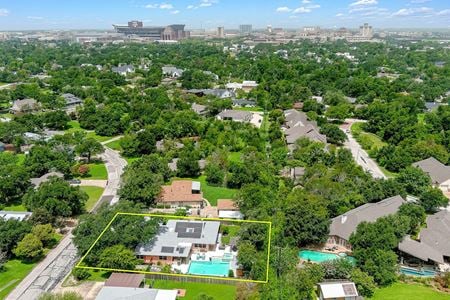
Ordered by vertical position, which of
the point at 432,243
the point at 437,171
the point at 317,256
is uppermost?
the point at 432,243

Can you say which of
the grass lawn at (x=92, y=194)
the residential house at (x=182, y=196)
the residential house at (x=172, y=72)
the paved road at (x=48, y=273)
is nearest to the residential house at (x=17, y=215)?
the paved road at (x=48, y=273)

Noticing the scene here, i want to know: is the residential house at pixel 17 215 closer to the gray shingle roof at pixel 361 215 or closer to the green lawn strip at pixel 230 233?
the green lawn strip at pixel 230 233

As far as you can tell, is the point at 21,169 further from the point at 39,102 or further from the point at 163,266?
the point at 39,102

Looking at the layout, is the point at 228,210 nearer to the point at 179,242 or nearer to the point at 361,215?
the point at 179,242

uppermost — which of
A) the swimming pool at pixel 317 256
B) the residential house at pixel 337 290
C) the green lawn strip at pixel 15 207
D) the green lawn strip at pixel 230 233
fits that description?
the residential house at pixel 337 290

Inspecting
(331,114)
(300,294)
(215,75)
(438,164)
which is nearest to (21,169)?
(300,294)

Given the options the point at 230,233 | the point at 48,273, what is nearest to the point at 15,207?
the point at 48,273

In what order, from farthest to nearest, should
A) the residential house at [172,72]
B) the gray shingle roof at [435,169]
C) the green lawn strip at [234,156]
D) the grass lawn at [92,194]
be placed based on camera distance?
the residential house at [172,72]
the green lawn strip at [234,156]
the gray shingle roof at [435,169]
the grass lawn at [92,194]
